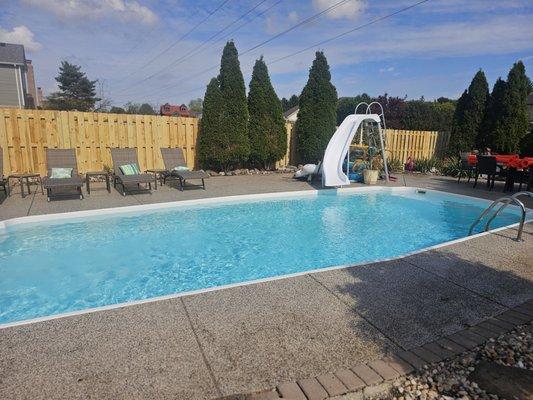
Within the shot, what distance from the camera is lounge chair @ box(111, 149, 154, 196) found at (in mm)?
9148

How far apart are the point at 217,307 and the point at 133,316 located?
767 mm

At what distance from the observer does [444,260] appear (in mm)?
4730

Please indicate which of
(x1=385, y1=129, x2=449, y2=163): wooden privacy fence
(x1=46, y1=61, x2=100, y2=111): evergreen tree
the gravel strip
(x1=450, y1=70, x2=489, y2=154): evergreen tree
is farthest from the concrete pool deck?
(x1=46, y1=61, x2=100, y2=111): evergreen tree

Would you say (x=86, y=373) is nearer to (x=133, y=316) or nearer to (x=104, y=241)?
(x=133, y=316)

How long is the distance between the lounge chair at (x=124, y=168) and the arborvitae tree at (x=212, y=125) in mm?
2883

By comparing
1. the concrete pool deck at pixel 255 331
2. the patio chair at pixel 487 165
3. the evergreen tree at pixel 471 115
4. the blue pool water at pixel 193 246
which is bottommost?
the blue pool water at pixel 193 246

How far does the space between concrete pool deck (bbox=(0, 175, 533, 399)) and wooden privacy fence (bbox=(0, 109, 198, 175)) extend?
30.5ft

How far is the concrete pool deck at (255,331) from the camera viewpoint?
240 centimetres

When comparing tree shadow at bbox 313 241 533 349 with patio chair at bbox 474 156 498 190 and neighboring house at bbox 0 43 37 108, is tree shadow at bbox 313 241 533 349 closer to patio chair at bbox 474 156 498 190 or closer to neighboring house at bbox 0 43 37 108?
patio chair at bbox 474 156 498 190

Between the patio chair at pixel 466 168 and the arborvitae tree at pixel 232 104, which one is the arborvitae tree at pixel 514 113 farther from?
the arborvitae tree at pixel 232 104

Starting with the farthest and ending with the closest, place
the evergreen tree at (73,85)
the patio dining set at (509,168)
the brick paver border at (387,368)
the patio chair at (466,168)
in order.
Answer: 1. the evergreen tree at (73,85)
2. the patio chair at (466,168)
3. the patio dining set at (509,168)
4. the brick paver border at (387,368)

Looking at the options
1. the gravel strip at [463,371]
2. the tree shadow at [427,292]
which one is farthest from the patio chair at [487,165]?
the gravel strip at [463,371]

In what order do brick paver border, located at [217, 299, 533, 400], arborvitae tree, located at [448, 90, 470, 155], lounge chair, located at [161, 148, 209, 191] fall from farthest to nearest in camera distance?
arborvitae tree, located at [448, 90, 470, 155], lounge chair, located at [161, 148, 209, 191], brick paver border, located at [217, 299, 533, 400]

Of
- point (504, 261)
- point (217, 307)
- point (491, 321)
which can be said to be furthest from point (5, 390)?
point (504, 261)
